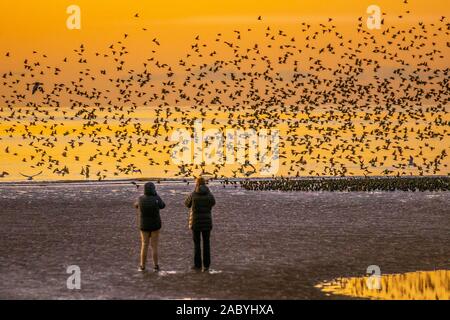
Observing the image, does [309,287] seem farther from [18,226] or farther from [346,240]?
[18,226]

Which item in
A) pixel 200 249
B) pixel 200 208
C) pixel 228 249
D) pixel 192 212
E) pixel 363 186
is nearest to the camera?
pixel 200 208

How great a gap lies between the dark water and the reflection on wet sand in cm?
58

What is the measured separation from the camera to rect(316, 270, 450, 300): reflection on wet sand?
1891 centimetres

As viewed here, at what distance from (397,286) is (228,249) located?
8160 mm

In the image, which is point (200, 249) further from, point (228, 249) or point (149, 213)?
point (228, 249)

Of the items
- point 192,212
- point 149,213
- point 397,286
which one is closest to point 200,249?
point 192,212

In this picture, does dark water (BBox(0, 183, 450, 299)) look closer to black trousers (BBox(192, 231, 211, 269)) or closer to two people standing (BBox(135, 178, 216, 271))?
black trousers (BBox(192, 231, 211, 269))

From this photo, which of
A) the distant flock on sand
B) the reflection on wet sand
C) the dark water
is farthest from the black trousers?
the distant flock on sand

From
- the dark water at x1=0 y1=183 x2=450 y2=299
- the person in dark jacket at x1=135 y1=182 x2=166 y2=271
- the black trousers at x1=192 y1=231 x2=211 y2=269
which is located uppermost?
the person in dark jacket at x1=135 y1=182 x2=166 y2=271

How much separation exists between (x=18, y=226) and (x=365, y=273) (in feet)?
59.2

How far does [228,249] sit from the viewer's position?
2745 centimetres

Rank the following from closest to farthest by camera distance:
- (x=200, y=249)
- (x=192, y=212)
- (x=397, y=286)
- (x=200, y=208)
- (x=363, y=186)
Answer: (x=397, y=286), (x=200, y=208), (x=192, y=212), (x=200, y=249), (x=363, y=186)

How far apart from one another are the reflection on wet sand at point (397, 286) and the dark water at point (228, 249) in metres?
0.58
